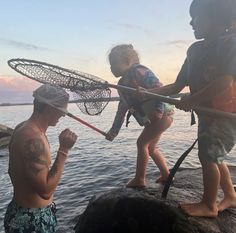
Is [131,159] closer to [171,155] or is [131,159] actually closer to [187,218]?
[171,155]

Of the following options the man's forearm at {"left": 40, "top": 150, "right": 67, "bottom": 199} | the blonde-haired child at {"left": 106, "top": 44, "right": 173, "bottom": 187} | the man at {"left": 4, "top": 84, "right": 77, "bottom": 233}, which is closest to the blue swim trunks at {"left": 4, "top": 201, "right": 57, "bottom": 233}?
the man at {"left": 4, "top": 84, "right": 77, "bottom": 233}

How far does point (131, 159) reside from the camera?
51.3 ft

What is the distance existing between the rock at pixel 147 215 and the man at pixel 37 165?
1.07 m

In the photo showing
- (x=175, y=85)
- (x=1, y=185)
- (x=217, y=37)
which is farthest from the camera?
(x=1, y=185)

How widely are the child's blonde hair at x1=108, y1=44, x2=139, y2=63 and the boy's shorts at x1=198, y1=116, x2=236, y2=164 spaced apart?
8.07 feet

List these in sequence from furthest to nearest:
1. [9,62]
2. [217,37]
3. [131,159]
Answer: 1. [131,159]
2. [9,62]
3. [217,37]

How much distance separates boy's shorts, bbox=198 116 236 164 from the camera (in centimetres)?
528

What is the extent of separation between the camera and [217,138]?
5312 mm

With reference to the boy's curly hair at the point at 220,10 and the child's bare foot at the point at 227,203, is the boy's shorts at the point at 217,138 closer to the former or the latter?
the child's bare foot at the point at 227,203

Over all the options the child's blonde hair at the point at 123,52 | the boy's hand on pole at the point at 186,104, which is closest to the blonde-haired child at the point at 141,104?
the child's blonde hair at the point at 123,52

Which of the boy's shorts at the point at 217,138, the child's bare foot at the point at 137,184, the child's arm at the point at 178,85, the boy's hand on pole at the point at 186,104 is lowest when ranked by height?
the child's bare foot at the point at 137,184

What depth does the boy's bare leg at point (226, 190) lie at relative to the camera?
567cm

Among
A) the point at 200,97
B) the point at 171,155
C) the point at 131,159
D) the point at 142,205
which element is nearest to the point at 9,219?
the point at 142,205

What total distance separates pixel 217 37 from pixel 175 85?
4.15 ft
